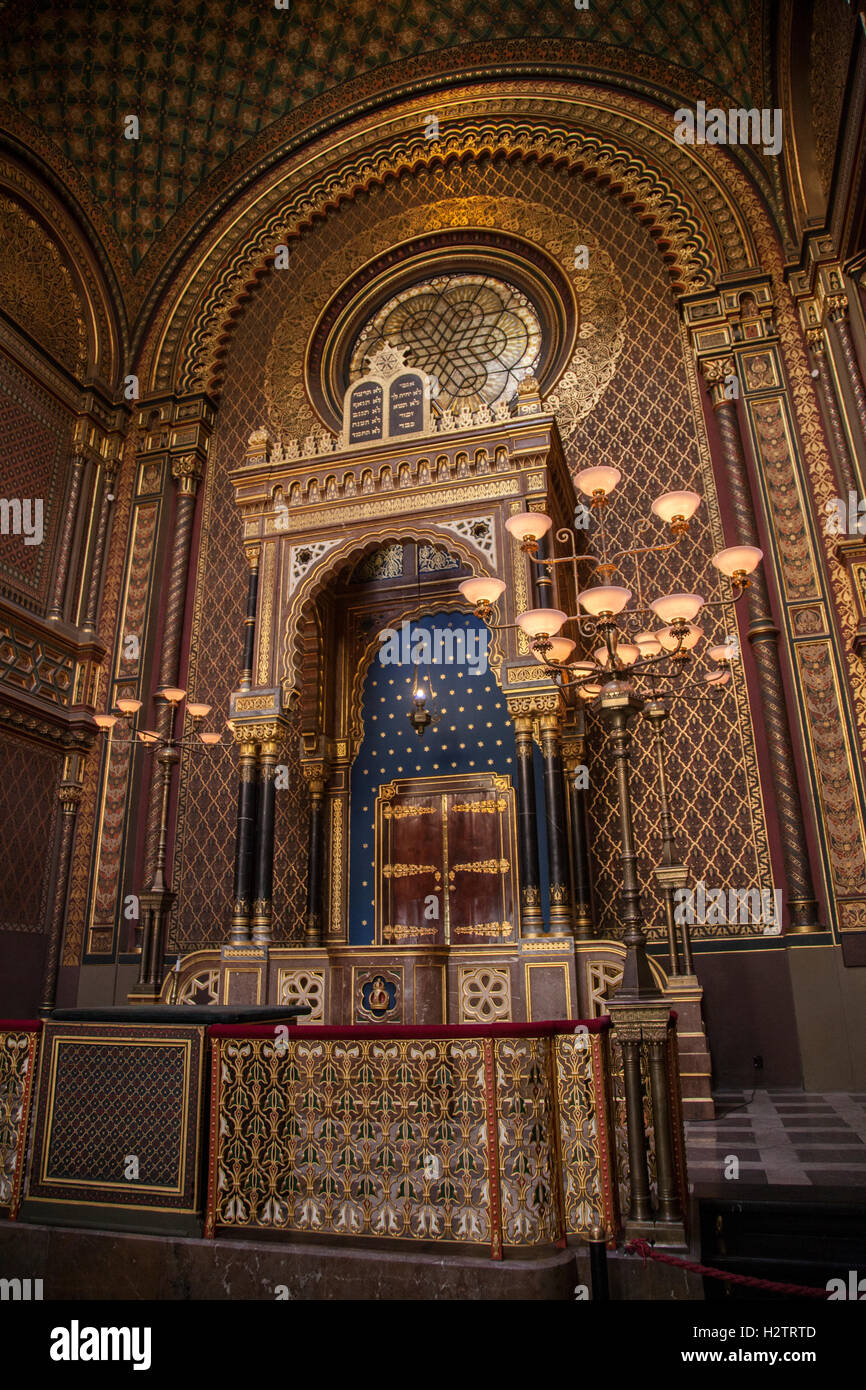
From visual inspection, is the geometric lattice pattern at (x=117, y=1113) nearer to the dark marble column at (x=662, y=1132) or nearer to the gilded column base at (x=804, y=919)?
the dark marble column at (x=662, y=1132)

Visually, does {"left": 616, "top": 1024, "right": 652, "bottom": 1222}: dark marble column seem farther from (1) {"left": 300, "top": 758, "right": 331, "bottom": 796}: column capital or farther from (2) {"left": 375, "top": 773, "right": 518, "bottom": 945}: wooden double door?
(1) {"left": 300, "top": 758, "right": 331, "bottom": 796}: column capital

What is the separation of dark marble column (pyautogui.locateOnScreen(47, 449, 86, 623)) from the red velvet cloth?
7702 mm

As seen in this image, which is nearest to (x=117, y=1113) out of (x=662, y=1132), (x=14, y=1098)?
(x=14, y=1098)

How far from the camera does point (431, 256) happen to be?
1150 cm

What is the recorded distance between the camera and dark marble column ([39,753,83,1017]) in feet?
30.8

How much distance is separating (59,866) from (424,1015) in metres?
5.08

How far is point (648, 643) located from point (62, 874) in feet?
23.6

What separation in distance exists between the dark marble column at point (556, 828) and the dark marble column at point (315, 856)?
9.97ft

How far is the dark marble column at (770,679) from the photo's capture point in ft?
25.4

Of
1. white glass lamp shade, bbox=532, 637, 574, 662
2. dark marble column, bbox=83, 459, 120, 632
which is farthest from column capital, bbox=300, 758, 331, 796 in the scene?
white glass lamp shade, bbox=532, 637, 574, 662

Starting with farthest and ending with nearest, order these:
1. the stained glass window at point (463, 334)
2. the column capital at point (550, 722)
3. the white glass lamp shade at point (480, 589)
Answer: the stained glass window at point (463, 334)
the column capital at point (550, 722)
the white glass lamp shade at point (480, 589)

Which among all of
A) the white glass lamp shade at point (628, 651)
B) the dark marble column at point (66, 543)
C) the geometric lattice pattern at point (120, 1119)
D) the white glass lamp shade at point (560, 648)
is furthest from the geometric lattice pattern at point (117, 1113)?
the dark marble column at point (66, 543)

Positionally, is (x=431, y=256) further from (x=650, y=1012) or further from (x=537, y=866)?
(x=650, y=1012)

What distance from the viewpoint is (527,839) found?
7277 mm
